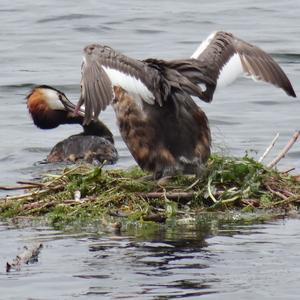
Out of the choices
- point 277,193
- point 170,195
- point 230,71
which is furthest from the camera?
point 230,71

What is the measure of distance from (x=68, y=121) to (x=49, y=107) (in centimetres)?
28

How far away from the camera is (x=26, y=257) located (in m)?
8.15

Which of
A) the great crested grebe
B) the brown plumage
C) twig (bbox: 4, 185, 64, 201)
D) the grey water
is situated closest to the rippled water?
the grey water

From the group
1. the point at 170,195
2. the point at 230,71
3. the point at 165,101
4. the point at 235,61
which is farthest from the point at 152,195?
the point at 235,61

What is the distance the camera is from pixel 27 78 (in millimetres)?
18344

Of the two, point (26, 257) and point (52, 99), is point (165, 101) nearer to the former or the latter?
point (26, 257)

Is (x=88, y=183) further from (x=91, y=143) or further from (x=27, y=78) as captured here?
(x=27, y=78)

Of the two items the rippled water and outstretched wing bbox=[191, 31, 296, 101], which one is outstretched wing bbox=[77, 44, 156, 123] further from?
the rippled water

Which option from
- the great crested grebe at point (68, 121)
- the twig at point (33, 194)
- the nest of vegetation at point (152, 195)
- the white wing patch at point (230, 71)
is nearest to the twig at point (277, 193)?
the nest of vegetation at point (152, 195)

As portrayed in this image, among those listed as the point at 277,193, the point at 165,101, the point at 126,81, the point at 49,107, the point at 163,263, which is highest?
the point at 126,81

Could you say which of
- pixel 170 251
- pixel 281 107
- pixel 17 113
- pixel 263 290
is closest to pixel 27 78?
pixel 17 113

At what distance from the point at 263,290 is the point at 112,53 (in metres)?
2.89

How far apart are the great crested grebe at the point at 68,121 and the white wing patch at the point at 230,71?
2926 mm

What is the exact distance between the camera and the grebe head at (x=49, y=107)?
14211mm
